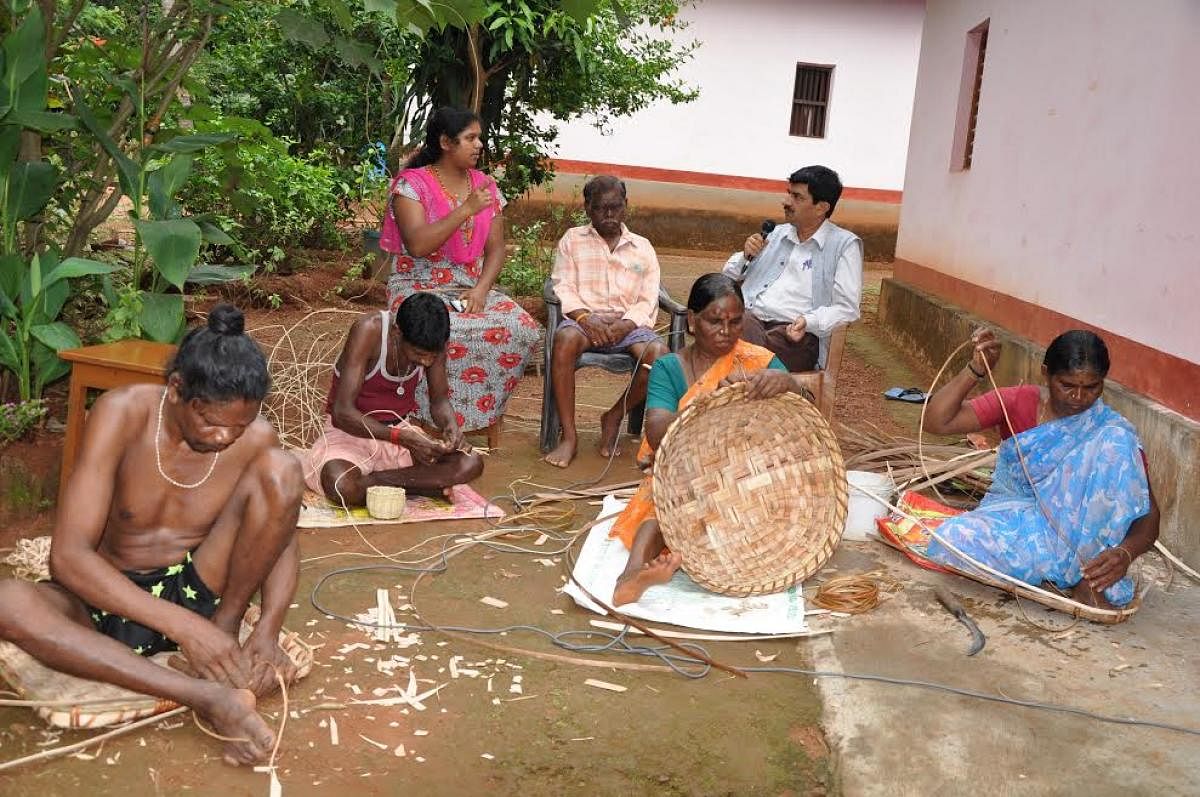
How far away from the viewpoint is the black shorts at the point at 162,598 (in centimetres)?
280

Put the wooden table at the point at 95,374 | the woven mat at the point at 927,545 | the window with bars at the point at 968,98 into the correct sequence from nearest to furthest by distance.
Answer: the woven mat at the point at 927,545 → the wooden table at the point at 95,374 → the window with bars at the point at 968,98

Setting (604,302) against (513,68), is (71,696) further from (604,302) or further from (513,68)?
(513,68)

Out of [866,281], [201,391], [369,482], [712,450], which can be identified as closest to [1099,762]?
[712,450]

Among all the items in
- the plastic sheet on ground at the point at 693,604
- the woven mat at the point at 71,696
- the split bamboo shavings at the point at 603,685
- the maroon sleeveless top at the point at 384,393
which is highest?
the maroon sleeveless top at the point at 384,393

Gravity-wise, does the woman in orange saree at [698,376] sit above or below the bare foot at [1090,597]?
above

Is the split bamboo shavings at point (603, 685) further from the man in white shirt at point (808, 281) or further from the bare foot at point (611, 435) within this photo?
the man in white shirt at point (808, 281)

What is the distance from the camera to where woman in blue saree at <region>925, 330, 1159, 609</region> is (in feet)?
12.0

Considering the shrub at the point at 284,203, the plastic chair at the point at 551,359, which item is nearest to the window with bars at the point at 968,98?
the plastic chair at the point at 551,359

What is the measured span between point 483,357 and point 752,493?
5.80 ft

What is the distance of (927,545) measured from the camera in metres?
4.21

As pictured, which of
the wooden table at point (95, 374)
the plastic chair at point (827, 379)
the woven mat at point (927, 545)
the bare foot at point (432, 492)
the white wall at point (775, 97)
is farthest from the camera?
the white wall at point (775, 97)

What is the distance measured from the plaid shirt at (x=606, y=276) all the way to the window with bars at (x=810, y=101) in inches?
393

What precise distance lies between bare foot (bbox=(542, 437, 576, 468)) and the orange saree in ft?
3.49

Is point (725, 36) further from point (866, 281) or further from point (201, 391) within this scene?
point (201, 391)
